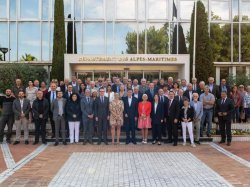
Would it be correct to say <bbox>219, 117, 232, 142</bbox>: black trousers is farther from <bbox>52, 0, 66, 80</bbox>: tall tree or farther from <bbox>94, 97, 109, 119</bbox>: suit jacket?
<bbox>52, 0, 66, 80</bbox>: tall tree

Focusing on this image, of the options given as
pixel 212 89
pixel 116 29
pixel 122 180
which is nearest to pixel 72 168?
pixel 122 180

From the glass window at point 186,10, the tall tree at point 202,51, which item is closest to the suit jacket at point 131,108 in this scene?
the tall tree at point 202,51

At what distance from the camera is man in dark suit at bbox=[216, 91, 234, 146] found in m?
14.3

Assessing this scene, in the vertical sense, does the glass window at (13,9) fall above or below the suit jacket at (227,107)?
above

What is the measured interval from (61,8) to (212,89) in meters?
11.0

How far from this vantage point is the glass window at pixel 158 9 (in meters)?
25.4

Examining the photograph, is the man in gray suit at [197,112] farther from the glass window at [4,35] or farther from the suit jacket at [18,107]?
the glass window at [4,35]

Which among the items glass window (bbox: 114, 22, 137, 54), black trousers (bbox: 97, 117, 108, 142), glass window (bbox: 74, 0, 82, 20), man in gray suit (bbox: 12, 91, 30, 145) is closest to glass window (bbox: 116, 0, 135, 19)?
glass window (bbox: 114, 22, 137, 54)

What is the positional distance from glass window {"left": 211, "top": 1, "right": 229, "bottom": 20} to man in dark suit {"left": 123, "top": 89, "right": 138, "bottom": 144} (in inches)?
532

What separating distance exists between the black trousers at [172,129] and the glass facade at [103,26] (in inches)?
448

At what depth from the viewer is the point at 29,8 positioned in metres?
25.4

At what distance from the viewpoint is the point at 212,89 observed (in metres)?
15.7

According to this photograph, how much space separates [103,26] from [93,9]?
1.19 meters

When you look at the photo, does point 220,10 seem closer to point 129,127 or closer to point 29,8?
point 29,8
